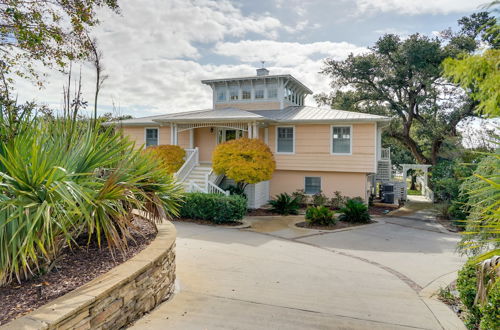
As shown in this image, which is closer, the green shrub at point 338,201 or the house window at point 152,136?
the green shrub at point 338,201

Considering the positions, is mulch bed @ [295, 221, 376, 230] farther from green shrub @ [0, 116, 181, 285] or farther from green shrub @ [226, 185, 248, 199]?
green shrub @ [0, 116, 181, 285]

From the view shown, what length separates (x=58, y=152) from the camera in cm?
359

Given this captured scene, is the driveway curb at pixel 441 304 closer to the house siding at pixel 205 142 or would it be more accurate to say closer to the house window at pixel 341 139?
the house window at pixel 341 139

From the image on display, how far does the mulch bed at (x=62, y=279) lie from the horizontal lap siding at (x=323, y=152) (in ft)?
37.7

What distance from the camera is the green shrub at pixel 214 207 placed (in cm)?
1069

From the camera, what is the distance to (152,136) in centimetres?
1830

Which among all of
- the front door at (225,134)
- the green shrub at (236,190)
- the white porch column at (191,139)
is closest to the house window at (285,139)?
the front door at (225,134)

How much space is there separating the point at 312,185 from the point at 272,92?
Result: 18.3 feet

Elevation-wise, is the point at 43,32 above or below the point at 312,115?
above

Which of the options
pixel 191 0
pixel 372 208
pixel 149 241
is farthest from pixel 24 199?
pixel 372 208

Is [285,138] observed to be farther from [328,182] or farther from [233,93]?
[233,93]

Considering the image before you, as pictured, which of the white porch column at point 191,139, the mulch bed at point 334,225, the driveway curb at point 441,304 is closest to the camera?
the driveway curb at point 441,304

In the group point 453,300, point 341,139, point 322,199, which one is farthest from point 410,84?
point 453,300

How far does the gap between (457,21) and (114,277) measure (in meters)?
22.1
